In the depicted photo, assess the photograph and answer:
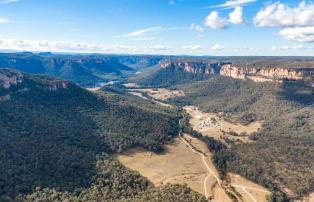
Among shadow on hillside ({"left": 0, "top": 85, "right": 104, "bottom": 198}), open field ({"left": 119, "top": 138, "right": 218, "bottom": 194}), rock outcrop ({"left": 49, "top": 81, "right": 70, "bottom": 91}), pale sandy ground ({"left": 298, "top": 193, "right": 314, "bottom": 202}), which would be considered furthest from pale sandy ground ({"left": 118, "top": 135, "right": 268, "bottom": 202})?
rock outcrop ({"left": 49, "top": 81, "right": 70, "bottom": 91})

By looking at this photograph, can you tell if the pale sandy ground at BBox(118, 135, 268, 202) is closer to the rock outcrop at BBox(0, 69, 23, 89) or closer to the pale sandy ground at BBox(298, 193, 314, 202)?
the pale sandy ground at BBox(298, 193, 314, 202)

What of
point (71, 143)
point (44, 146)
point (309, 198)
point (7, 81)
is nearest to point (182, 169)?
point (71, 143)

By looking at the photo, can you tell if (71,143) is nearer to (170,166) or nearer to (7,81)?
(170,166)

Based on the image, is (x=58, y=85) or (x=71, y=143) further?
(x=58, y=85)

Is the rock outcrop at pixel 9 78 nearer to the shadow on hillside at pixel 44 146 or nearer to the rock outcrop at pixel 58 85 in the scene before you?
the shadow on hillside at pixel 44 146

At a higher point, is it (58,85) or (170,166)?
(58,85)

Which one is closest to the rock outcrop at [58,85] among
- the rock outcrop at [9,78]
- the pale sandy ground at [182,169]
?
the rock outcrop at [9,78]
